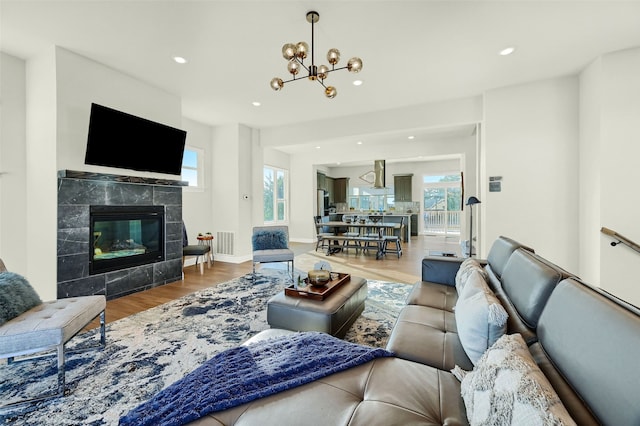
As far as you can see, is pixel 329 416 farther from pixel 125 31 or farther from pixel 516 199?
pixel 516 199

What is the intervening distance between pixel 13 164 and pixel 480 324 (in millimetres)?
5098

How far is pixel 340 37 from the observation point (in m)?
2.92

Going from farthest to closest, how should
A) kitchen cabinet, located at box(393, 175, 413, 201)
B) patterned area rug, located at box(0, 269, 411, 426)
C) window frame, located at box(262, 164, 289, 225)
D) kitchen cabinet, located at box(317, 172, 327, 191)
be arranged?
kitchen cabinet, located at box(393, 175, 413, 201) < kitchen cabinet, located at box(317, 172, 327, 191) < window frame, located at box(262, 164, 289, 225) < patterned area rug, located at box(0, 269, 411, 426)

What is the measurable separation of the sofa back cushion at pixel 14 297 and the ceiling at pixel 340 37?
2458 millimetres

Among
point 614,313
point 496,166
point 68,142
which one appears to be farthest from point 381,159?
point 614,313

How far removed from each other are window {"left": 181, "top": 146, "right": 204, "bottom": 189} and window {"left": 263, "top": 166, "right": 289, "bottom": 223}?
2609mm

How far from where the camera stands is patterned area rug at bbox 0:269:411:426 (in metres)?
1.66

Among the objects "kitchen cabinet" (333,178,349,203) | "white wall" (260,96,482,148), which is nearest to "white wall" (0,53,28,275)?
"white wall" (260,96,482,148)

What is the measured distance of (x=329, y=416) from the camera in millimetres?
1019

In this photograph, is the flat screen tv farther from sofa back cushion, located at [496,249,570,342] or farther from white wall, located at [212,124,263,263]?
sofa back cushion, located at [496,249,570,342]

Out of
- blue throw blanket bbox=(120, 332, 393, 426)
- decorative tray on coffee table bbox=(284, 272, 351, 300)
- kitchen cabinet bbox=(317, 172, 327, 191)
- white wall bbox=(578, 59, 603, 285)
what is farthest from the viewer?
kitchen cabinet bbox=(317, 172, 327, 191)

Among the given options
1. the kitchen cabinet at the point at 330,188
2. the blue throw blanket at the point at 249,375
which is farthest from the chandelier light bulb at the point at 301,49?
the kitchen cabinet at the point at 330,188

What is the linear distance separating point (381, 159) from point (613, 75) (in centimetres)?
522

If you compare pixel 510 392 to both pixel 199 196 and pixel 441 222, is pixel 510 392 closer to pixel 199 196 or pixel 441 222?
pixel 199 196
